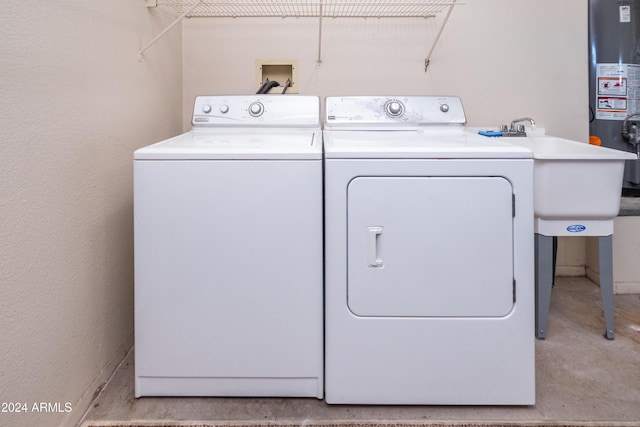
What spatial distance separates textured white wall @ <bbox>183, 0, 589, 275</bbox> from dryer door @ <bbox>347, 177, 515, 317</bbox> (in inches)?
52.3

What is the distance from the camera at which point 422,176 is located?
1406 millimetres

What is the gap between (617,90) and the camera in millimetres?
2436

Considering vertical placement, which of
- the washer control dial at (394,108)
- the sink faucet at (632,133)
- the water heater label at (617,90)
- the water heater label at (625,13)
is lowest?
the sink faucet at (632,133)

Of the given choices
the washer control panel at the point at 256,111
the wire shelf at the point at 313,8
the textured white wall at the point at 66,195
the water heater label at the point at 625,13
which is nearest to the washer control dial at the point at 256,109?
the washer control panel at the point at 256,111

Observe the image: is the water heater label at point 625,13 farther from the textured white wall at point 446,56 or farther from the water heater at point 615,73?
the textured white wall at point 446,56

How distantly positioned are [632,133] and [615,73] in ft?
1.09

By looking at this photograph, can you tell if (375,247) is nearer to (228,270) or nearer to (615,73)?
(228,270)

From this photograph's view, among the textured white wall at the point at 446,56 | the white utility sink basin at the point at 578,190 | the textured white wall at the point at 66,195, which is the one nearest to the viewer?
the textured white wall at the point at 66,195

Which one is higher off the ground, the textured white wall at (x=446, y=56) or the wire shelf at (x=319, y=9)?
the wire shelf at (x=319, y=9)

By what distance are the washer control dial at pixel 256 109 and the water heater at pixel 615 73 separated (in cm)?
184

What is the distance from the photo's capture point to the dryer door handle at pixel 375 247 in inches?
55.8

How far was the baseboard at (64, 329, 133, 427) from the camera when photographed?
1393 mm

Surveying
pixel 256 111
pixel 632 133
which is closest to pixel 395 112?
pixel 256 111

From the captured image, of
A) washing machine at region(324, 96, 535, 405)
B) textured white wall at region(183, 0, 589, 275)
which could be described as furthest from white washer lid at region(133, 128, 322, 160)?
textured white wall at region(183, 0, 589, 275)
